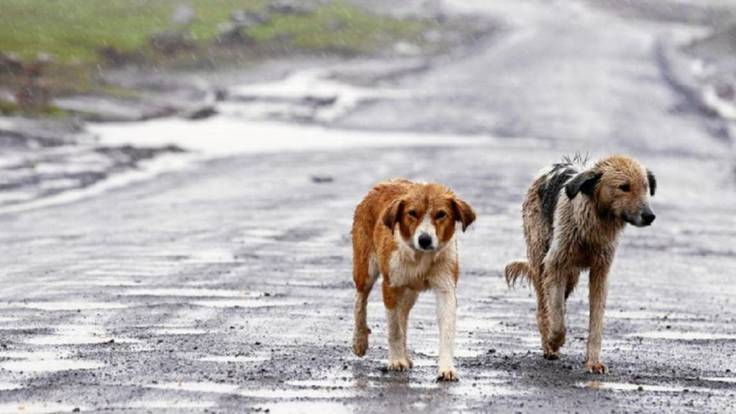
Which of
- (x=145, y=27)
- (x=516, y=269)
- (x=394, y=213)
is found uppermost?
(x=394, y=213)

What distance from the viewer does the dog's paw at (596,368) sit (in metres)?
10.6

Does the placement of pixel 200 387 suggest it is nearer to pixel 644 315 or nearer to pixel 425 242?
pixel 425 242

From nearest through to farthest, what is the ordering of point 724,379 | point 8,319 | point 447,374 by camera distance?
point 447,374, point 724,379, point 8,319

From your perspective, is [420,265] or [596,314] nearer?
[420,265]

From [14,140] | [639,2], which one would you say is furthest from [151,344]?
[639,2]

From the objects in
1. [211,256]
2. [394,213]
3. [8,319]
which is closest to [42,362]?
[8,319]

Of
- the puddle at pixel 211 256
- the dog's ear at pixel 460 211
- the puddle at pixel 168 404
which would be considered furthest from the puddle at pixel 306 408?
the puddle at pixel 211 256

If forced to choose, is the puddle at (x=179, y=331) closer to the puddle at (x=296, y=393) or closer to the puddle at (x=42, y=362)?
the puddle at (x=42, y=362)

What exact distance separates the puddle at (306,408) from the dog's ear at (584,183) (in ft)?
8.74

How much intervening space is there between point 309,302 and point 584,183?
3392 mm

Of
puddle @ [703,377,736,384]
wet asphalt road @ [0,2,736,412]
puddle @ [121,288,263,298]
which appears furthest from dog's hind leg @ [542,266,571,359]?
puddle @ [121,288,263,298]

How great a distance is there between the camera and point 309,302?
13703mm

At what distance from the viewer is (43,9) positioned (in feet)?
208

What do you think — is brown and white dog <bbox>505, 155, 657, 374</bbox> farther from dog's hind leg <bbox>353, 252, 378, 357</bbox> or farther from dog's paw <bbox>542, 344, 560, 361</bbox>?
dog's hind leg <bbox>353, 252, 378, 357</bbox>
